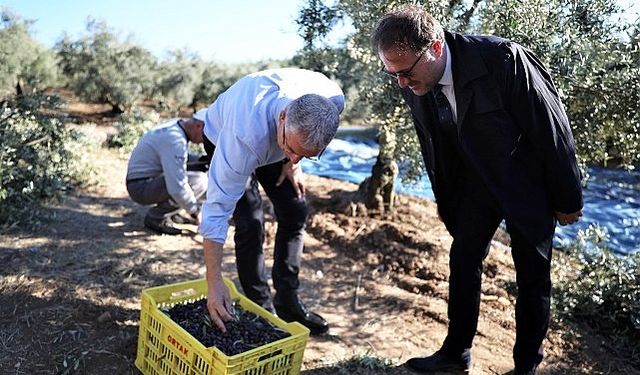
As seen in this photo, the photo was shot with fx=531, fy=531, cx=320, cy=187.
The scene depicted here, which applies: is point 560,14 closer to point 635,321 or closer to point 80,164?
point 635,321

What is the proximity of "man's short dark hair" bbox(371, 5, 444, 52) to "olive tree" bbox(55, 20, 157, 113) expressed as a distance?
10.2m

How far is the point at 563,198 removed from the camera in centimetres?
215

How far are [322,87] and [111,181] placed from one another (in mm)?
4101

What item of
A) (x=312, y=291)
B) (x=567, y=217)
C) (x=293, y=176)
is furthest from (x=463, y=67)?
(x=312, y=291)

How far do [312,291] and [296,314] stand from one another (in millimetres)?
708

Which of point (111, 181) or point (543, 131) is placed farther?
point (111, 181)

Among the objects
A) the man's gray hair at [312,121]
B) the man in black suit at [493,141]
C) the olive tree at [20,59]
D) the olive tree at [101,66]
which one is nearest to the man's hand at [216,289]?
the man's gray hair at [312,121]

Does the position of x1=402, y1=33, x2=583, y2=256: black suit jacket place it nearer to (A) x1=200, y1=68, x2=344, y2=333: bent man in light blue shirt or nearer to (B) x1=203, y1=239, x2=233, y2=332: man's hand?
(A) x1=200, y1=68, x2=344, y2=333: bent man in light blue shirt

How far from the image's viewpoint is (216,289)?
2.23 metres

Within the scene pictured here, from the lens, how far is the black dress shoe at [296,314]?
117 inches

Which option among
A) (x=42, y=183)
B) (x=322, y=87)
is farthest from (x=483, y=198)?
(x=42, y=183)

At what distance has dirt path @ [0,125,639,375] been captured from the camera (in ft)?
8.93

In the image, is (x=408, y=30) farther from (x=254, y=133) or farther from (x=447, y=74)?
(x=254, y=133)

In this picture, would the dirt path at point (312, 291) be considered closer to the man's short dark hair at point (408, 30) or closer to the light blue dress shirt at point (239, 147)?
the light blue dress shirt at point (239, 147)
